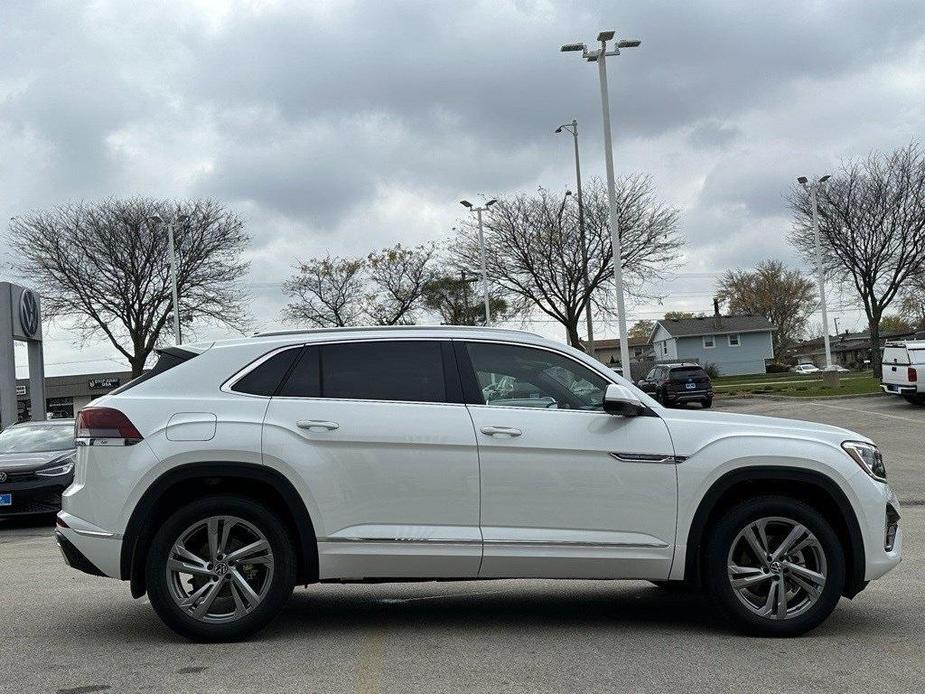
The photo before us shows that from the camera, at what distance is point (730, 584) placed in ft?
18.3

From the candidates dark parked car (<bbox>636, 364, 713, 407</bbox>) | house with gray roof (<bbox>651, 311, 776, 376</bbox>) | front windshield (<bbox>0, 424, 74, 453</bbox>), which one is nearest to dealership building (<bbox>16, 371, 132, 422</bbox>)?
house with gray roof (<bbox>651, 311, 776, 376</bbox>)

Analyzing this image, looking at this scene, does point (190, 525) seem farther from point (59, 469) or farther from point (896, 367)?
point (896, 367)

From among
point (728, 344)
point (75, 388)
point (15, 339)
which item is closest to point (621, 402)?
point (15, 339)

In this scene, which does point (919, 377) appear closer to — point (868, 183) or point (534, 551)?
point (868, 183)

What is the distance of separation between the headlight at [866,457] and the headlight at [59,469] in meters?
10.5

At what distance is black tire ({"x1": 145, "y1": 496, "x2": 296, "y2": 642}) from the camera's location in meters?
5.46

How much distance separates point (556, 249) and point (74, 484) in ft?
124

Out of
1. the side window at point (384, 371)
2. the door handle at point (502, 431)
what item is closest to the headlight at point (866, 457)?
→ the door handle at point (502, 431)

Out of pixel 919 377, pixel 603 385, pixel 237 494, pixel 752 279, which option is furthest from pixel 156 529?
pixel 752 279

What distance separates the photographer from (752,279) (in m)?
98.8

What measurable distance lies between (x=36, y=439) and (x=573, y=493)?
35.5ft

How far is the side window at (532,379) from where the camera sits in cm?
573

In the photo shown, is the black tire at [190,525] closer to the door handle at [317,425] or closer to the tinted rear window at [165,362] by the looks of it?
the door handle at [317,425]

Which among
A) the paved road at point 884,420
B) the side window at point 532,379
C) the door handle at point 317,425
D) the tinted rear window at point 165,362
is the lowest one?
the paved road at point 884,420
